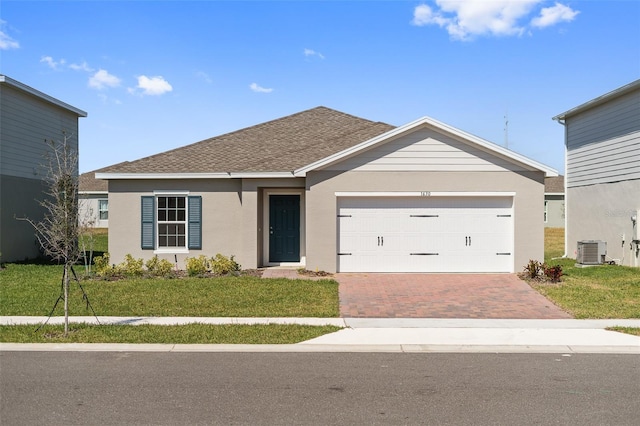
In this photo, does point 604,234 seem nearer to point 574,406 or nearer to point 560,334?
point 560,334

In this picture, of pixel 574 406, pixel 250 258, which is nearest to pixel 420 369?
pixel 574 406

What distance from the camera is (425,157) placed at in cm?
1748

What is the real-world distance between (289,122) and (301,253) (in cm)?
676

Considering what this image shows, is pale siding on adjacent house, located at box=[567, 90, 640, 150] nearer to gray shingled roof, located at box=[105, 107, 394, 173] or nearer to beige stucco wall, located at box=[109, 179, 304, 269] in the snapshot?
gray shingled roof, located at box=[105, 107, 394, 173]

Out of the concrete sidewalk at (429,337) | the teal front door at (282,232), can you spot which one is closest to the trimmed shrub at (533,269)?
the concrete sidewalk at (429,337)

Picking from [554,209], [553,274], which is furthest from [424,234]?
[554,209]

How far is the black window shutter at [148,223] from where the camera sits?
1883 cm

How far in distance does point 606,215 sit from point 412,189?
28.6 feet

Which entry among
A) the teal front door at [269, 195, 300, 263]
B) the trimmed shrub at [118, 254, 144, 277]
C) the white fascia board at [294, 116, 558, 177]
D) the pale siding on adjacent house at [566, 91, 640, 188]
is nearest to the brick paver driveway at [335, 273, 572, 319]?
the teal front door at [269, 195, 300, 263]

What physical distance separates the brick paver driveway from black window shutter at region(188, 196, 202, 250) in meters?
4.83

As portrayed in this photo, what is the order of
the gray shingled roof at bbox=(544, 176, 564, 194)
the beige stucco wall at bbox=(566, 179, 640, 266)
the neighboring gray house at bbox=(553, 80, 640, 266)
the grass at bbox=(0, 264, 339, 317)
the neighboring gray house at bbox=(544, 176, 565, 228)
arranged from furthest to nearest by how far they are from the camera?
the gray shingled roof at bbox=(544, 176, 564, 194) → the neighboring gray house at bbox=(544, 176, 565, 228) → the beige stucco wall at bbox=(566, 179, 640, 266) → the neighboring gray house at bbox=(553, 80, 640, 266) → the grass at bbox=(0, 264, 339, 317)

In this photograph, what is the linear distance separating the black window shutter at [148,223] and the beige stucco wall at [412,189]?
17.0 ft

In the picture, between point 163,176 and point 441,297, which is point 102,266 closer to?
point 163,176

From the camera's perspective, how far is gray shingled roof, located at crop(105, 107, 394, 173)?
1891 centimetres
